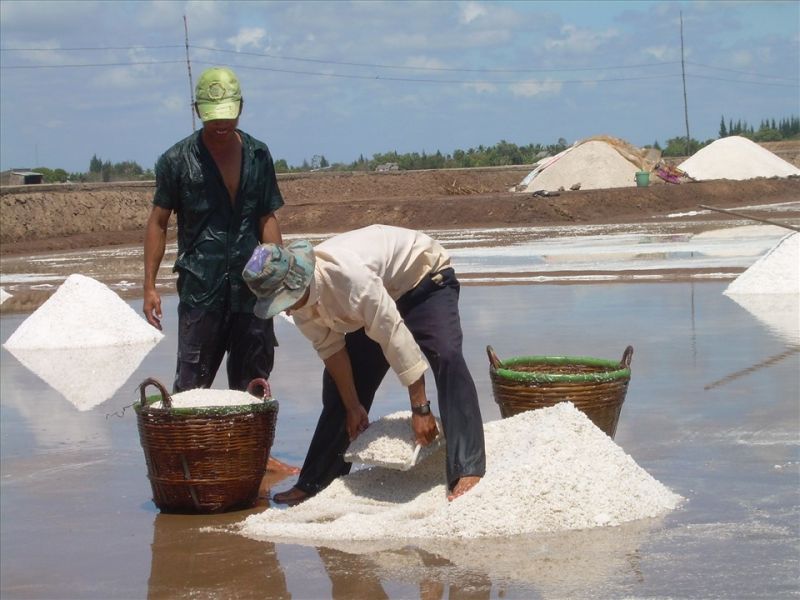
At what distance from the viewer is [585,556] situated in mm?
4020

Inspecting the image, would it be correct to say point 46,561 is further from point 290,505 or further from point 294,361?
point 294,361

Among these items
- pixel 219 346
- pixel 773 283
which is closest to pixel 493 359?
pixel 219 346

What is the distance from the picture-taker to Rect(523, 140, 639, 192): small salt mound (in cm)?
3725

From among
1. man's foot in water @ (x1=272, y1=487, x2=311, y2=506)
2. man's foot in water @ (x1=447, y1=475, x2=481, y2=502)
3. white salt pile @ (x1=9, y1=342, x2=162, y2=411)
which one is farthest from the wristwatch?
white salt pile @ (x1=9, y1=342, x2=162, y2=411)

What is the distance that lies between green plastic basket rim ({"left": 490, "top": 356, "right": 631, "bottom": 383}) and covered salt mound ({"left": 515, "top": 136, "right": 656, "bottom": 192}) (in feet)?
103

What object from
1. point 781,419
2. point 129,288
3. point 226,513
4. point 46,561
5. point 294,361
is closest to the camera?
point 46,561

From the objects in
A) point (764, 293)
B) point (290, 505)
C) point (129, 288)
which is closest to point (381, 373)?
point (290, 505)

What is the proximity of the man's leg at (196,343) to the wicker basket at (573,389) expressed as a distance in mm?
1152

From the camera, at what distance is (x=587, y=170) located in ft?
124

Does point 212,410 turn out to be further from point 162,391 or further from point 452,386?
point 452,386

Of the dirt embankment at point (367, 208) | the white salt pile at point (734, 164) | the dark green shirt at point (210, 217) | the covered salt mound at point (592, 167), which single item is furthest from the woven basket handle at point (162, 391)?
the white salt pile at point (734, 164)

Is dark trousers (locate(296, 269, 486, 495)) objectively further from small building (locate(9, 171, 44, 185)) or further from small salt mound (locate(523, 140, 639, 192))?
small building (locate(9, 171, 44, 185))

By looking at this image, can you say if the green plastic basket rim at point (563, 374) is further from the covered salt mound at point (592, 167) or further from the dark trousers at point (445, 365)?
the covered salt mound at point (592, 167)

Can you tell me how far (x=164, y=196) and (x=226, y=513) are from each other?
130 cm
